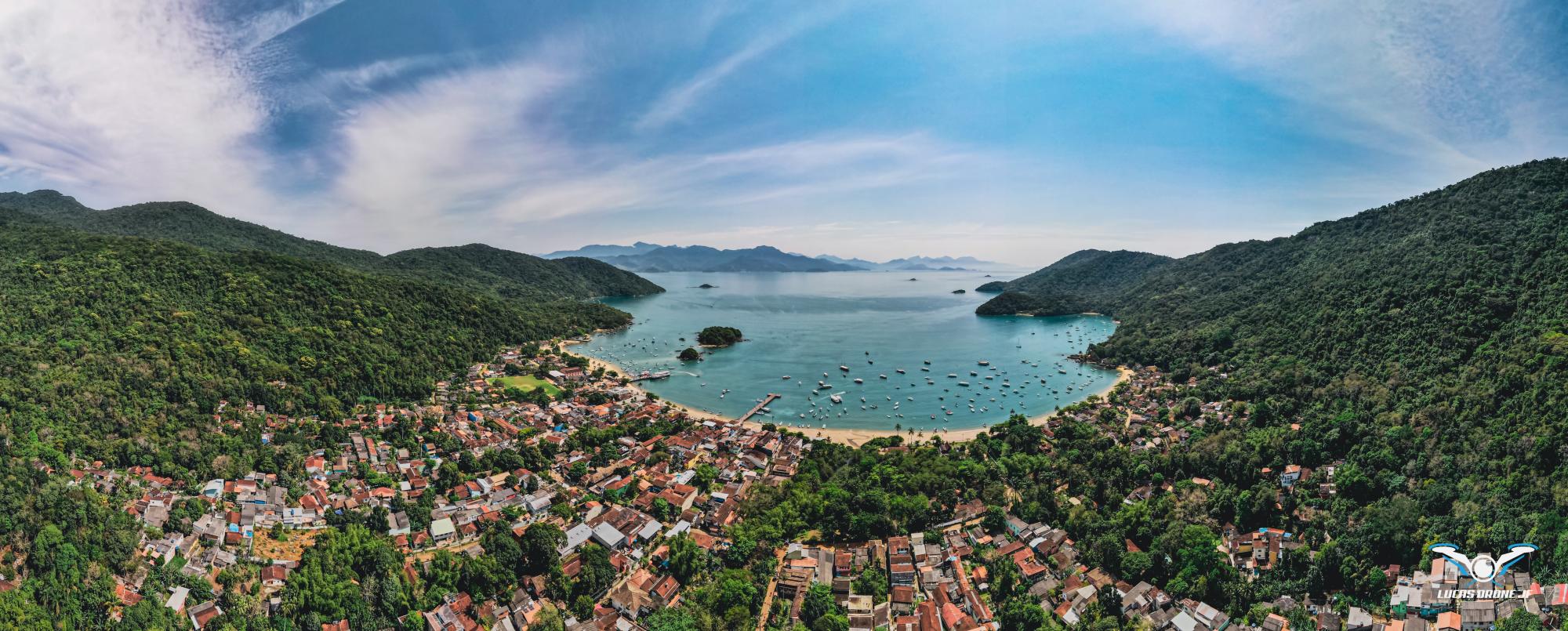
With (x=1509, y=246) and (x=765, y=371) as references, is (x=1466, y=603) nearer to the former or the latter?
(x=1509, y=246)

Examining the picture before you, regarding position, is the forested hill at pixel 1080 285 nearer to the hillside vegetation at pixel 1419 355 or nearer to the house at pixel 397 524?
the hillside vegetation at pixel 1419 355

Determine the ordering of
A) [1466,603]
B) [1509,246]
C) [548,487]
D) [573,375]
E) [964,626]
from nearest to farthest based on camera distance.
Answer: [1466,603], [964,626], [548,487], [1509,246], [573,375]

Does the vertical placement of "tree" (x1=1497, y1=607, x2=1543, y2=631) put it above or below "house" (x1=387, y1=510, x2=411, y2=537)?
above

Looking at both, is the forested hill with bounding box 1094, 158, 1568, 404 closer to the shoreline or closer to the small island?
the shoreline

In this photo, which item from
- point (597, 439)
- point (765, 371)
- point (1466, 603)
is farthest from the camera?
point (765, 371)

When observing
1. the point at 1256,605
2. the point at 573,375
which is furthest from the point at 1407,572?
the point at 573,375

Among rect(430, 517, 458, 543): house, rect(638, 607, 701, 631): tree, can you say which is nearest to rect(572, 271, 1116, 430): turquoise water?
rect(430, 517, 458, 543): house

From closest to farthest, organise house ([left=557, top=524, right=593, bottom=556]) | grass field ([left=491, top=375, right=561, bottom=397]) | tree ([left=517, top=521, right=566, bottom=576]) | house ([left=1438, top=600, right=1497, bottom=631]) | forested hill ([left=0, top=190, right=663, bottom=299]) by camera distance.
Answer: house ([left=1438, top=600, right=1497, bottom=631]) < tree ([left=517, top=521, right=566, bottom=576]) < house ([left=557, top=524, right=593, bottom=556]) < grass field ([left=491, top=375, right=561, bottom=397]) < forested hill ([left=0, top=190, right=663, bottom=299])
